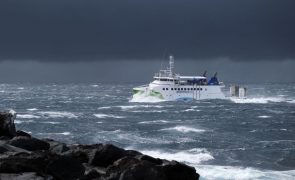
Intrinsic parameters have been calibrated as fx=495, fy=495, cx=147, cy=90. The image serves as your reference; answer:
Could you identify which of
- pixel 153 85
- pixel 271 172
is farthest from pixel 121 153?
pixel 153 85

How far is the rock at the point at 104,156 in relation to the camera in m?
16.4

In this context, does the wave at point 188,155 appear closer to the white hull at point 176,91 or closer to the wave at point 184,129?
the wave at point 184,129

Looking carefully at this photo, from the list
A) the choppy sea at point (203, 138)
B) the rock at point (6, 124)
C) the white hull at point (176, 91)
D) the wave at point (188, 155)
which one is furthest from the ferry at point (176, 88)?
the rock at point (6, 124)

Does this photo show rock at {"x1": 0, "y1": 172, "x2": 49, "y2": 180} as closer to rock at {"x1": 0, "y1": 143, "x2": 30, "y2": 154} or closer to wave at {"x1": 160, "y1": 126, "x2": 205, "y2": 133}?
rock at {"x1": 0, "y1": 143, "x2": 30, "y2": 154}

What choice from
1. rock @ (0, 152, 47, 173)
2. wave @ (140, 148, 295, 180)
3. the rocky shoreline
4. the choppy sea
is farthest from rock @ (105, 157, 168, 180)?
the choppy sea

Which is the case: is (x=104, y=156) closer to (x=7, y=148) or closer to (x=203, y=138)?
(x=7, y=148)

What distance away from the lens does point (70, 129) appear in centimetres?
5994

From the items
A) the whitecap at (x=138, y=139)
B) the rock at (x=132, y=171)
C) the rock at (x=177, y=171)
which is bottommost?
the whitecap at (x=138, y=139)

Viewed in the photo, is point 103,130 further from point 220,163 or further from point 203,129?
point 220,163

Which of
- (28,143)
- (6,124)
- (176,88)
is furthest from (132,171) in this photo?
(176,88)

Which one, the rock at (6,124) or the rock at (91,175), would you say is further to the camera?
the rock at (6,124)

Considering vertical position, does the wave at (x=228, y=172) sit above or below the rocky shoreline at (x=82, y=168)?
below

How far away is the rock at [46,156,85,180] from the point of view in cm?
1388

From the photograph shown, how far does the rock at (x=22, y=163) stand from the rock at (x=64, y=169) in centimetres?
34
